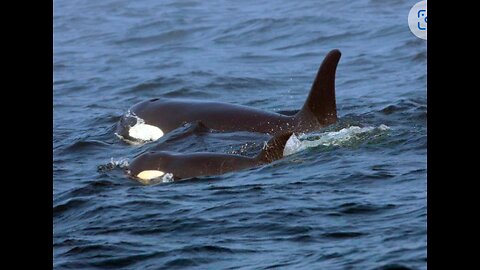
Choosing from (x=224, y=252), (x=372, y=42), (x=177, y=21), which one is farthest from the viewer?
(x=177, y=21)

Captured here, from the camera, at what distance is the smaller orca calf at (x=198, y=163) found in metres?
10.7

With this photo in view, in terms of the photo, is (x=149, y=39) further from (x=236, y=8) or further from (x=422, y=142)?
(x=422, y=142)

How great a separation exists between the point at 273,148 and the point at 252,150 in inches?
43.4

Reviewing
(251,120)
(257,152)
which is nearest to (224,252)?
(257,152)

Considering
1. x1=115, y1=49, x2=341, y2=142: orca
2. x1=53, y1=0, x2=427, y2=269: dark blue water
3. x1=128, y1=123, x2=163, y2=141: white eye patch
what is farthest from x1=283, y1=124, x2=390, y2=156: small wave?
x1=128, y1=123, x2=163, y2=141: white eye patch

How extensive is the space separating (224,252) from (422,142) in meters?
3.98

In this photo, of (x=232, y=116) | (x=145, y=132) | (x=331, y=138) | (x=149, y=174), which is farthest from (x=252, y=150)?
(x=145, y=132)

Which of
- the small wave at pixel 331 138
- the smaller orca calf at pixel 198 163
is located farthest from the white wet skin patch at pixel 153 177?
the small wave at pixel 331 138

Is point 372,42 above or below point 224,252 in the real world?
below

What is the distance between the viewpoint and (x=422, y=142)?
1144 cm

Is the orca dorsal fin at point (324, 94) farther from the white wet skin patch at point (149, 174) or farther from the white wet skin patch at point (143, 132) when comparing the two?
the white wet skin patch at point (149, 174)

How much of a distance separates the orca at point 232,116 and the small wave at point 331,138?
36 cm

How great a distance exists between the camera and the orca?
1242 cm

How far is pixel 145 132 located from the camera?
1359 cm
